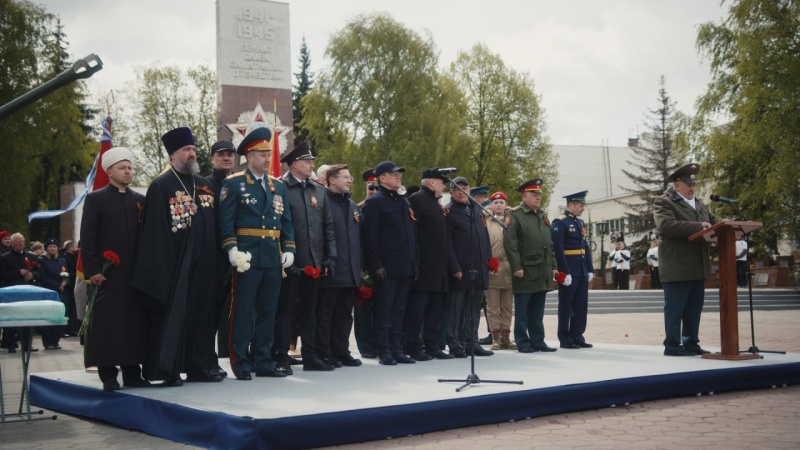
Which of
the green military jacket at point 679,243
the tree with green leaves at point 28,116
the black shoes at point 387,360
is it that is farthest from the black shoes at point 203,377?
the tree with green leaves at point 28,116

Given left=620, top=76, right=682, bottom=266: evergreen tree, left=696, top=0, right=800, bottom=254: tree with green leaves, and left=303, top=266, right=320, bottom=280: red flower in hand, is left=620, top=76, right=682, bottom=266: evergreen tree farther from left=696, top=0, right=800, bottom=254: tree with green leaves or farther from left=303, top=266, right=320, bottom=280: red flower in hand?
left=303, top=266, right=320, bottom=280: red flower in hand

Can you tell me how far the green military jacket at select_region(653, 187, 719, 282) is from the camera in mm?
9203

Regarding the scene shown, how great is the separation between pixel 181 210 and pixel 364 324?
3.70 m

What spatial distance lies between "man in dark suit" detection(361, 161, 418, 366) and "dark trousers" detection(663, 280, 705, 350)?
2.97 meters

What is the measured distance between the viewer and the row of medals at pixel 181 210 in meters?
7.20

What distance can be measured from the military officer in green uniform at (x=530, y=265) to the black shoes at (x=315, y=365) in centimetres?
301

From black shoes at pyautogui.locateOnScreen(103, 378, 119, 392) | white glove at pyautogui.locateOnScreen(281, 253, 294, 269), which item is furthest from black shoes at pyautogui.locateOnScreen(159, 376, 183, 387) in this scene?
white glove at pyautogui.locateOnScreen(281, 253, 294, 269)

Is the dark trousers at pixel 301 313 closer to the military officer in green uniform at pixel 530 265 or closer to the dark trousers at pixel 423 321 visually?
the dark trousers at pixel 423 321

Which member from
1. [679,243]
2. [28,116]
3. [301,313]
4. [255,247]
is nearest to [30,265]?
[301,313]

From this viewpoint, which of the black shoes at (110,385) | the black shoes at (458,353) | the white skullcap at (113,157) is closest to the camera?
the black shoes at (110,385)

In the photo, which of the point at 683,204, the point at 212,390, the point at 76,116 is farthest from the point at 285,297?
the point at 76,116

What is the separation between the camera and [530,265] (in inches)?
412

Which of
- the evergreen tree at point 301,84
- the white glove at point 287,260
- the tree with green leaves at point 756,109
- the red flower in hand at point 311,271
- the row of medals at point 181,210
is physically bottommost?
the red flower in hand at point 311,271

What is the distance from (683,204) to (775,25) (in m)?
23.3
